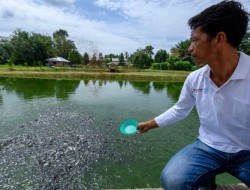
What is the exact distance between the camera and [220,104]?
2.30 metres

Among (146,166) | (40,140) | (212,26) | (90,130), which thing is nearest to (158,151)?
(146,166)

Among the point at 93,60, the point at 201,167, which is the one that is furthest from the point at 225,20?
the point at 93,60

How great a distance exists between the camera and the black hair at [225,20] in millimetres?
2219

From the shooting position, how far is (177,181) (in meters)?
2.12

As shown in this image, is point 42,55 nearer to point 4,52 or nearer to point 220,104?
point 4,52

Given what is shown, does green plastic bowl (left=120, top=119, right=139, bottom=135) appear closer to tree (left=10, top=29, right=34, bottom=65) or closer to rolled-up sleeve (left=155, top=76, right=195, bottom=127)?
rolled-up sleeve (left=155, top=76, right=195, bottom=127)

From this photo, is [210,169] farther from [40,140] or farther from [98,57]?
[98,57]

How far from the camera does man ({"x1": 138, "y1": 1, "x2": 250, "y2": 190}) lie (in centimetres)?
221

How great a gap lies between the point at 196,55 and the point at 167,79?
38.7 m

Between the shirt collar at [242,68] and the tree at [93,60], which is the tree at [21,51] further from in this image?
the shirt collar at [242,68]

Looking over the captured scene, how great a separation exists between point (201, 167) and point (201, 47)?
3.98 ft

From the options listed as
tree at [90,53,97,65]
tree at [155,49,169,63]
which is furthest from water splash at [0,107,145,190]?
tree at [155,49,169,63]

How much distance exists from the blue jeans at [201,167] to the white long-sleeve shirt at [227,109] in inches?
3.4

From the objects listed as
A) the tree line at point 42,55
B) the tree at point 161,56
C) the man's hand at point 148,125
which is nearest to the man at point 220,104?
the man's hand at point 148,125
